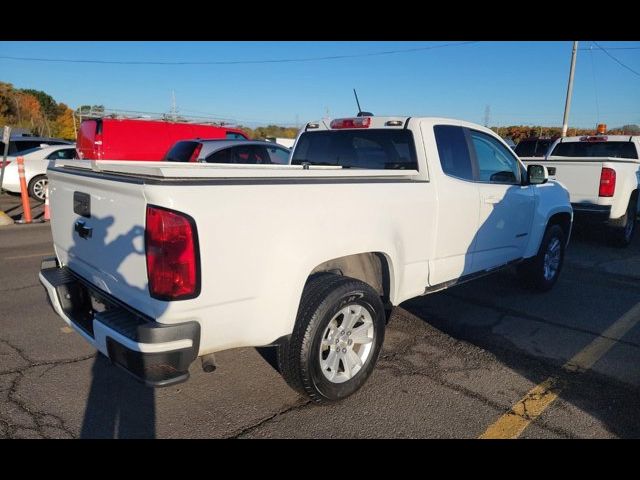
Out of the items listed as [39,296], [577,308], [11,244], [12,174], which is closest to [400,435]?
[577,308]

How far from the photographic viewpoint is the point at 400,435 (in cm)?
269

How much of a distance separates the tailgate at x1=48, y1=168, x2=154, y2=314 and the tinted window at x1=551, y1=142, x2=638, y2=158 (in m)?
9.79

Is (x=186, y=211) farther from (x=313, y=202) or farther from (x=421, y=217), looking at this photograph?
(x=421, y=217)

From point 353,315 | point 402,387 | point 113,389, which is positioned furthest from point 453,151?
point 113,389

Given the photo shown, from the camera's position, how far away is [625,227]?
795 centimetres

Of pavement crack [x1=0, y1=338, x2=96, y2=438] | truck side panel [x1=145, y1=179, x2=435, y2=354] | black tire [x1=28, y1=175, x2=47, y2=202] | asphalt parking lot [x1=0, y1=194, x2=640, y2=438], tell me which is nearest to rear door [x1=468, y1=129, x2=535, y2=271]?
asphalt parking lot [x1=0, y1=194, x2=640, y2=438]

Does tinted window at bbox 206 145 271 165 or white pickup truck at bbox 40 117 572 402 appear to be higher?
tinted window at bbox 206 145 271 165

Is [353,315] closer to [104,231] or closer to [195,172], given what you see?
[195,172]

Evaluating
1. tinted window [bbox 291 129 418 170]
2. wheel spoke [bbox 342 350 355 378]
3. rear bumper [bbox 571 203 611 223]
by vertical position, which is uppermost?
tinted window [bbox 291 129 418 170]

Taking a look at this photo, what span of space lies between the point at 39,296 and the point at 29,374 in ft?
6.38

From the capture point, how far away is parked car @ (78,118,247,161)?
12836 mm

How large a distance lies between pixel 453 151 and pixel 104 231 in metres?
2.85

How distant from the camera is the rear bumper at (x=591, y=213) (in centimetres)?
734

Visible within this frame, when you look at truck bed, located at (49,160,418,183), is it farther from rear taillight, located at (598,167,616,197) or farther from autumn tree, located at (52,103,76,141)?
autumn tree, located at (52,103,76,141)
